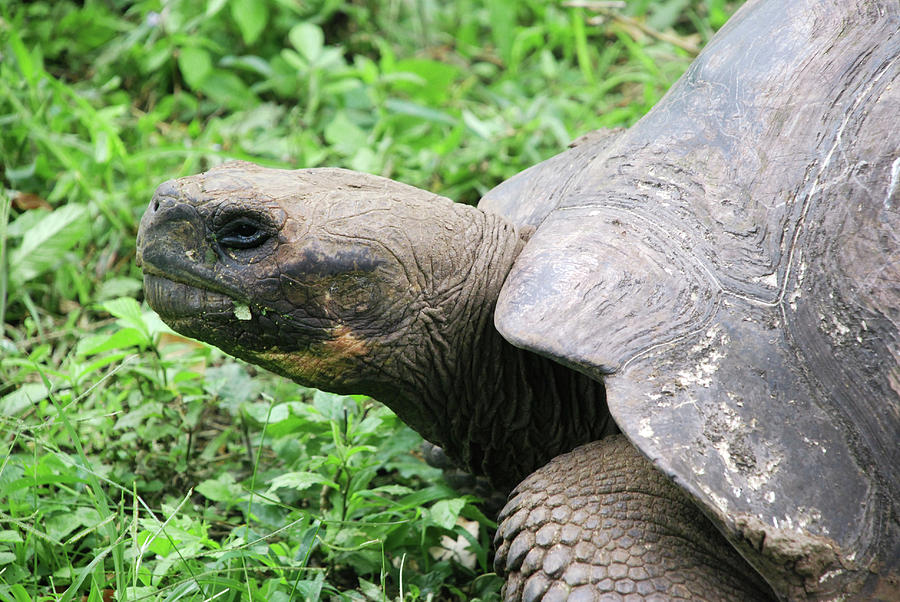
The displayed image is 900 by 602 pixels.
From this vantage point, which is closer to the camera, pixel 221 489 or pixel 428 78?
pixel 221 489

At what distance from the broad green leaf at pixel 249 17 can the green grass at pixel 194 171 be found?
11 mm

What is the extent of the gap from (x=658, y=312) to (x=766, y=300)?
0.23 metres

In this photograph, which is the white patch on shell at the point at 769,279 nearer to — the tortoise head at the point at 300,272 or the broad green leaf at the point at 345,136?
the tortoise head at the point at 300,272

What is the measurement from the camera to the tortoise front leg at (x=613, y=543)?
6.49 ft

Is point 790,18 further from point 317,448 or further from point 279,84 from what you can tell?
point 279,84

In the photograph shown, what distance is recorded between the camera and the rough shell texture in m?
1.86

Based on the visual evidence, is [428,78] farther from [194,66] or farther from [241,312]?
[241,312]

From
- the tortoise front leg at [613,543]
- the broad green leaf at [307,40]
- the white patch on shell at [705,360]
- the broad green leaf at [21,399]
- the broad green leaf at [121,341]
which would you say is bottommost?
the broad green leaf at [21,399]

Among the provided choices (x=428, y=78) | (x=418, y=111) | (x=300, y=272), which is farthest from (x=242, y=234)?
(x=428, y=78)

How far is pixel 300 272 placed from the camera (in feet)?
7.38

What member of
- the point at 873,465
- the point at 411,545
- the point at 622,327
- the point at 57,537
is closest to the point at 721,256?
the point at 622,327

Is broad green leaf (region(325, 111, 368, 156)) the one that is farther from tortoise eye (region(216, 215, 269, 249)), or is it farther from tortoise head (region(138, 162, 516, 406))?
tortoise eye (region(216, 215, 269, 249))

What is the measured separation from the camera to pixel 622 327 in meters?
2.00

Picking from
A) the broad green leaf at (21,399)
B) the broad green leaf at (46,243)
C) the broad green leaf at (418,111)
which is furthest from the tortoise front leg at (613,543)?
the broad green leaf at (418,111)
